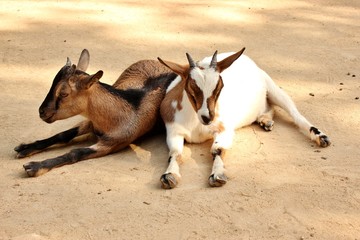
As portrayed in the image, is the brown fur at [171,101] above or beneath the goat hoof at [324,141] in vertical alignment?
above

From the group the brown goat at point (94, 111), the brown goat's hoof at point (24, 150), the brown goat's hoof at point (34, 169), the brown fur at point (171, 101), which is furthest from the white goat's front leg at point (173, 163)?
the brown goat's hoof at point (24, 150)

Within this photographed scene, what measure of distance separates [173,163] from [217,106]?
2.04 feet

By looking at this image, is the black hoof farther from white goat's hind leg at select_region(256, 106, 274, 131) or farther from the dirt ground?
white goat's hind leg at select_region(256, 106, 274, 131)

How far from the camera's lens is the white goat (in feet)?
15.8

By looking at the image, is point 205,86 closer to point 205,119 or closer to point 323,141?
point 205,119

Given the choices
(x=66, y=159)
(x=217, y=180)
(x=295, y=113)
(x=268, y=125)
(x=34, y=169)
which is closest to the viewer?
(x=217, y=180)

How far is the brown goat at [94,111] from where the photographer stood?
5055 mm

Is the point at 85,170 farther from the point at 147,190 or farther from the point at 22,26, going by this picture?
the point at 22,26

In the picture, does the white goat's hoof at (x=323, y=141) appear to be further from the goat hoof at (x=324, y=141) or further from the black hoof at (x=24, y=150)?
the black hoof at (x=24, y=150)

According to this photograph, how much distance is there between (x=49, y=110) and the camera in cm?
507

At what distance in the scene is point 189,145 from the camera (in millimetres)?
5305

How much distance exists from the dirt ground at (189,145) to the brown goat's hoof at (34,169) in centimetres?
5

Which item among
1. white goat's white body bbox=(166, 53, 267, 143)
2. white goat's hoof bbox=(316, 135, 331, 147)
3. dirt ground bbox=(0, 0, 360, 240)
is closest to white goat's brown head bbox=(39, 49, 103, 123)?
dirt ground bbox=(0, 0, 360, 240)

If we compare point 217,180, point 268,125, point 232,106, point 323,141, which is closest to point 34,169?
point 217,180
